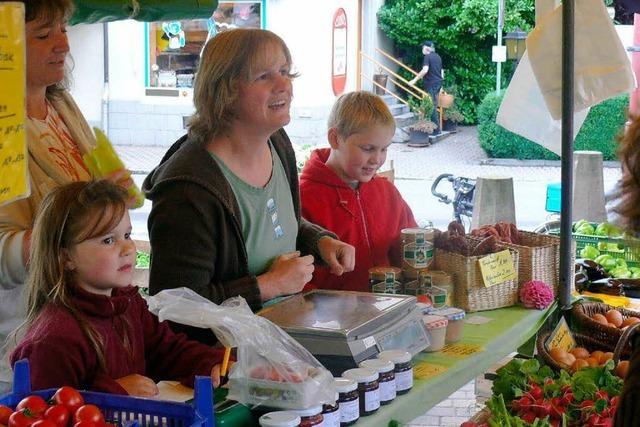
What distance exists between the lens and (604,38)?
3406 millimetres

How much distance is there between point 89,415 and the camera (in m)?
1.73

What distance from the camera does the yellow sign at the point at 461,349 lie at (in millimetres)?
2727

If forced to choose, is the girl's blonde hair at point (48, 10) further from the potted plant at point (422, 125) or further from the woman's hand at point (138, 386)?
the potted plant at point (422, 125)

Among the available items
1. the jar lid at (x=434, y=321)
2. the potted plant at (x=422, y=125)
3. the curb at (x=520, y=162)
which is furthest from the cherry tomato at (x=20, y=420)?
the potted plant at (x=422, y=125)

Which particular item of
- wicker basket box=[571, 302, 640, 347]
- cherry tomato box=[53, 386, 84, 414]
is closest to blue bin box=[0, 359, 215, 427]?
cherry tomato box=[53, 386, 84, 414]

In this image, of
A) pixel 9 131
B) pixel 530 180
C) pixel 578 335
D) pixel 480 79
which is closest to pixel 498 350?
pixel 578 335

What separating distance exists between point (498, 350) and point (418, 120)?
1648 cm

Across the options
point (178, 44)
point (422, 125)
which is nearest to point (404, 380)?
point (178, 44)

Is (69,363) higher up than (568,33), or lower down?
lower down

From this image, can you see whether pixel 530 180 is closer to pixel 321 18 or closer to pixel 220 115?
pixel 321 18

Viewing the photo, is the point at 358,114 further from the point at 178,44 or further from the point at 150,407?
the point at 178,44

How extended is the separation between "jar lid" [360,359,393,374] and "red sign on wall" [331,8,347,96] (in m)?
14.9

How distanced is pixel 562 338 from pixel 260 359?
1.48 m

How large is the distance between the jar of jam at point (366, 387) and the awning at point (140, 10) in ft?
7.37
